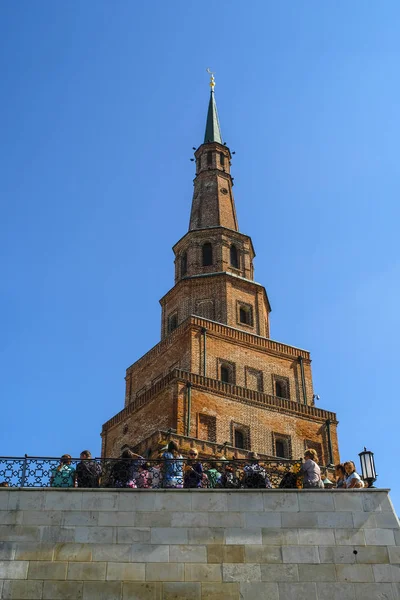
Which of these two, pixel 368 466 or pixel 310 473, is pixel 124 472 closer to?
pixel 310 473

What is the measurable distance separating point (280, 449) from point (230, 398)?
3072 mm

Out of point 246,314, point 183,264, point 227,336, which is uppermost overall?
point 183,264

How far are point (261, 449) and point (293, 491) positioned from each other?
60.3ft

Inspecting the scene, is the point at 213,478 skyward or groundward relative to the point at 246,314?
groundward

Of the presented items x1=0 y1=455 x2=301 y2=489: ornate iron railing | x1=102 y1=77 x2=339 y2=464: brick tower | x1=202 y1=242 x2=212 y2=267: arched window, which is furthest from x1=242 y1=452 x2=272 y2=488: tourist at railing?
x1=202 y1=242 x2=212 y2=267: arched window

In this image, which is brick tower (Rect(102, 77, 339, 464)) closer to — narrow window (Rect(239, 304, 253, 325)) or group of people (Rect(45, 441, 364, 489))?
narrow window (Rect(239, 304, 253, 325))

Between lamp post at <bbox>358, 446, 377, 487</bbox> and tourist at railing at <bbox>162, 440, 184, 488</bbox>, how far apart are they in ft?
12.0

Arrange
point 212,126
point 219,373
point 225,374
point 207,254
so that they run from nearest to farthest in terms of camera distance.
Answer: point 219,373 < point 225,374 < point 207,254 < point 212,126

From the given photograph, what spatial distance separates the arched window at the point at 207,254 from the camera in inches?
1637

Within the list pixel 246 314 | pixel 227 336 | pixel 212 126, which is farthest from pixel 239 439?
pixel 212 126

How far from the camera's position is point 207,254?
42.1m

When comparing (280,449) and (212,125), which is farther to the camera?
(212,125)

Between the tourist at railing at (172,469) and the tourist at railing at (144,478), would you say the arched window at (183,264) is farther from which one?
the tourist at railing at (144,478)

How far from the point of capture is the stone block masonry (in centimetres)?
1486
